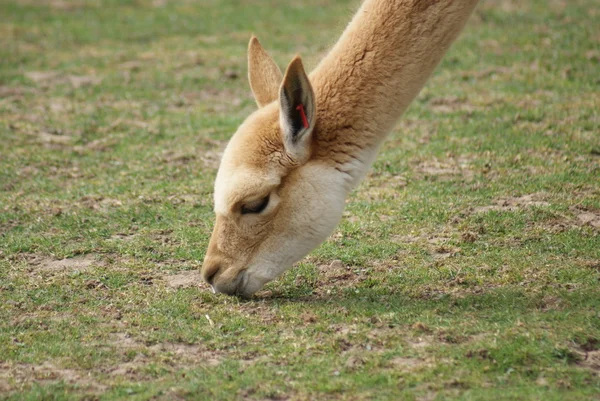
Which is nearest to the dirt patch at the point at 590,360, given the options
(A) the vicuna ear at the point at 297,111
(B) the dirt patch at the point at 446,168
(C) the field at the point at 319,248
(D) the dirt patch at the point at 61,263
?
(C) the field at the point at 319,248

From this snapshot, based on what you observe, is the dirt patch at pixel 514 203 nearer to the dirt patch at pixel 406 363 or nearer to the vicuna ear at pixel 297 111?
the vicuna ear at pixel 297 111

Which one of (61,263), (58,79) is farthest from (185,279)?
(58,79)

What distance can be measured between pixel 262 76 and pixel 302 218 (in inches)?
46.9

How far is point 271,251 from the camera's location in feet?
18.1

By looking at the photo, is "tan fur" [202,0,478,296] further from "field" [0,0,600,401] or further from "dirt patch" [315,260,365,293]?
"dirt patch" [315,260,365,293]

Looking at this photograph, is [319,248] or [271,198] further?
[319,248]

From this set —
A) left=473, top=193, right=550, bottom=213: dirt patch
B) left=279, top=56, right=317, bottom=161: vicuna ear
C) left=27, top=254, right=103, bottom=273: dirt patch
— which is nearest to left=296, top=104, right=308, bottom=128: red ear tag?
left=279, top=56, right=317, bottom=161: vicuna ear

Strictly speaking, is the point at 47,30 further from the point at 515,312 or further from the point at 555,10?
the point at 515,312

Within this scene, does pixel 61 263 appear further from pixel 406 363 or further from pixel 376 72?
pixel 406 363

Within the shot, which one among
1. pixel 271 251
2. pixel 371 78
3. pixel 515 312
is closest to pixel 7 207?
pixel 271 251

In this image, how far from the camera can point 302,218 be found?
542 cm

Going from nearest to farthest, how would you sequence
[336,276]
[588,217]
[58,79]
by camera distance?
[336,276]
[588,217]
[58,79]

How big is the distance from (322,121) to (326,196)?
0.47m

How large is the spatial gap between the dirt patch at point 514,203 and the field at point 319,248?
1.0 inches
